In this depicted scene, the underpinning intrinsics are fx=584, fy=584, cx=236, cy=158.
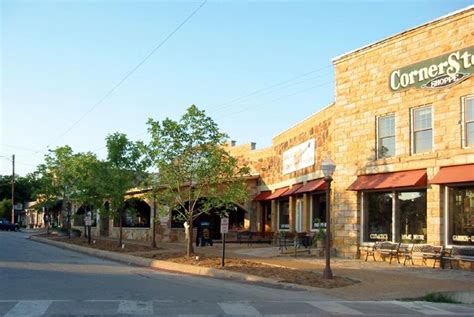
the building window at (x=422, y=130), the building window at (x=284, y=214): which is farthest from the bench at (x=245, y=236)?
the building window at (x=422, y=130)

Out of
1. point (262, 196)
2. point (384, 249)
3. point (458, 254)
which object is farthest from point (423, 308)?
point (262, 196)

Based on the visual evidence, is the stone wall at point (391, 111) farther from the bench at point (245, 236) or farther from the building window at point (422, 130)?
the bench at point (245, 236)

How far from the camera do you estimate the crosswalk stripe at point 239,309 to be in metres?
10.2

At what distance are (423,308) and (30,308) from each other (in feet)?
24.6

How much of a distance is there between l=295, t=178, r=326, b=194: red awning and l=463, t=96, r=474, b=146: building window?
313 inches

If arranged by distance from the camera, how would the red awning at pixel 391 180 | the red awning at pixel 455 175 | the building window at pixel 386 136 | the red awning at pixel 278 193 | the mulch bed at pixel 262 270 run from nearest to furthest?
1. the mulch bed at pixel 262 270
2. the red awning at pixel 455 175
3. the red awning at pixel 391 180
4. the building window at pixel 386 136
5. the red awning at pixel 278 193

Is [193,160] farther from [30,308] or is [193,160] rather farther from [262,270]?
[30,308]

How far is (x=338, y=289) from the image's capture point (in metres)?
14.3

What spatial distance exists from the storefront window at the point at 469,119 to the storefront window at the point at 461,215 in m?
1.47

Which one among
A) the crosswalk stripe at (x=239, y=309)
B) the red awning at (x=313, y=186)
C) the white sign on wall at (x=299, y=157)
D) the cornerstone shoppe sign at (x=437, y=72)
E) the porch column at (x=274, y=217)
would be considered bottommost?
the crosswalk stripe at (x=239, y=309)

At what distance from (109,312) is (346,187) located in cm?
1392

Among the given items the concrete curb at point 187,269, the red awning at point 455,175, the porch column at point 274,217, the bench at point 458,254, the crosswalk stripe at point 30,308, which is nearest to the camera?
the crosswalk stripe at point 30,308

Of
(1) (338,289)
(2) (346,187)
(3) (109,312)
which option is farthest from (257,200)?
(3) (109,312)

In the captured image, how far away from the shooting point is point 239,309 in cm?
1069
